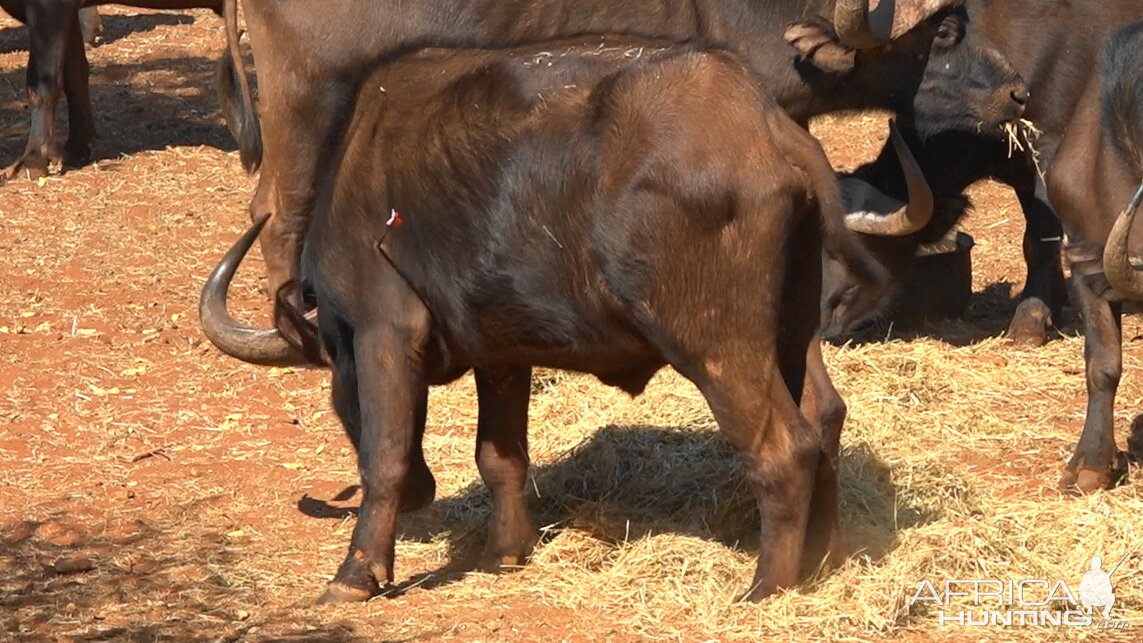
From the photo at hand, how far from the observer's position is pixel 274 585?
6.42 m

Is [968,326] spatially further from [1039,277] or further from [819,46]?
[819,46]

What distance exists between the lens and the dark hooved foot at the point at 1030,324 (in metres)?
9.71

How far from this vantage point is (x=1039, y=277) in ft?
32.6

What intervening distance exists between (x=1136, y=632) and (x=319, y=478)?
142 inches

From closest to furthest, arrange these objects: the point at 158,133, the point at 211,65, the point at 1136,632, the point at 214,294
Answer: the point at 1136,632 < the point at 214,294 < the point at 158,133 < the point at 211,65

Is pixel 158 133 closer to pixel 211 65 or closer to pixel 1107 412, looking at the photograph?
pixel 211 65

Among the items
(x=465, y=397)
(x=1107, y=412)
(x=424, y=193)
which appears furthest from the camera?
(x=465, y=397)

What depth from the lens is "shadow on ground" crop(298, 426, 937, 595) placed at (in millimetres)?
6723

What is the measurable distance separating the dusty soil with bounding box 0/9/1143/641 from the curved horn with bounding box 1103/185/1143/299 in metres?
0.89

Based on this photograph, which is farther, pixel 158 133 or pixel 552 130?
pixel 158 133

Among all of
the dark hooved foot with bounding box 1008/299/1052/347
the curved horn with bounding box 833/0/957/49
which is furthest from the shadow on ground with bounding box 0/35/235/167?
the dark hooved foot with bounding box 1008/299/1052/347

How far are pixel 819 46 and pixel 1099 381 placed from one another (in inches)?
104

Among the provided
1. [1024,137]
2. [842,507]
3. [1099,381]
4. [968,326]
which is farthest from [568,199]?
[968,326]

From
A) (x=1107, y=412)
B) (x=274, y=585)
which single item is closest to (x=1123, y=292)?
(x=1107, y=412)
